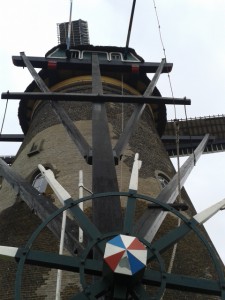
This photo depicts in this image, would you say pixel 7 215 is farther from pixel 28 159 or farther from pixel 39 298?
pixel 39 298

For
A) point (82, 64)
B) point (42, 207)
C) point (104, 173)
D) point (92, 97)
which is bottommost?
point (42, 207)

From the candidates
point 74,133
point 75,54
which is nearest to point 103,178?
point 74,133

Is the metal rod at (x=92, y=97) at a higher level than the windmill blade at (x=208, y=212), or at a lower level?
higher

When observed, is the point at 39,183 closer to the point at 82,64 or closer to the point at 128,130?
the point at 128,130

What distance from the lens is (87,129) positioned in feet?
33.5

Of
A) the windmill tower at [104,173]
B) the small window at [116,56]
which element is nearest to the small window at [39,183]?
the windmill tower at [104,173]

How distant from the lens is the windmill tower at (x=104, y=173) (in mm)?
4152

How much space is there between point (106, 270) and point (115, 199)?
51.4 inches

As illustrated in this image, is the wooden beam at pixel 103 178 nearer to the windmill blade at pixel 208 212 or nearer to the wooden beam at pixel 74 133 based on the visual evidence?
the wooden beam at pixel 74 133

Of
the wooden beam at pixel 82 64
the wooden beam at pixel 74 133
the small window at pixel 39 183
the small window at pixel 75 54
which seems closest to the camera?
the wooden beam at pixel 74 133

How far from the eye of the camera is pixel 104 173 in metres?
5.67

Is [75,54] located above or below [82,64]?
above

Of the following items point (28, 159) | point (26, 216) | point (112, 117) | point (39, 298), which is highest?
point (112, 117)

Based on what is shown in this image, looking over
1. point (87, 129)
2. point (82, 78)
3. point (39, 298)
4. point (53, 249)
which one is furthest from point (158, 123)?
point (39, 298)
